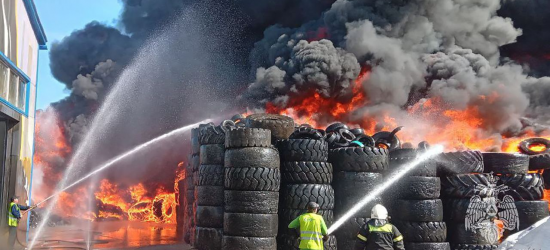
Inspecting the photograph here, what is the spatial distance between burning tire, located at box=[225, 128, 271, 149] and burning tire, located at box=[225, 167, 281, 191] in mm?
617

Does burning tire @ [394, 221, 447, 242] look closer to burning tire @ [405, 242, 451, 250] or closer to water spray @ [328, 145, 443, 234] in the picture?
burning tire @ [405, 242, 451, 250]

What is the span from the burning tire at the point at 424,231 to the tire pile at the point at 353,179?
100 cm

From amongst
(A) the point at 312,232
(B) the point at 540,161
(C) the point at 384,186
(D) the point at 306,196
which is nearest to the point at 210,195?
(D) the point at 306,196

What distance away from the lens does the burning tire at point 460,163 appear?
12.2 metres

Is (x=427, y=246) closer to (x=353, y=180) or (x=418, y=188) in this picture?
(x=418, y=188)

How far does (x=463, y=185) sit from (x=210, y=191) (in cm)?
648

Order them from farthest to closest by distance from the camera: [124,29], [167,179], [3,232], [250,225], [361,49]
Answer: [124,29] → [361,49] → [167,179] → [3,232] → [250,225]

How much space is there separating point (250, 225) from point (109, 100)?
1278 inches

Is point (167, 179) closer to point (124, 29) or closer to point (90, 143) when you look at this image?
point (90, 143)

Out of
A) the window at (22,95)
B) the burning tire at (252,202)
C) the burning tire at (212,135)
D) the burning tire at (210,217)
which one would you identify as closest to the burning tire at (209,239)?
the burning tire at (210,217)

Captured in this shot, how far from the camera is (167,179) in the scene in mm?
30688

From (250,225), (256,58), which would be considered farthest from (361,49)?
(250,225)

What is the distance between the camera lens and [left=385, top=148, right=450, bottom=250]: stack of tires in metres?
11.5

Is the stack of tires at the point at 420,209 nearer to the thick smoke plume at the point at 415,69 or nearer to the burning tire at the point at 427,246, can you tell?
the burning tire at the point at 427,246
